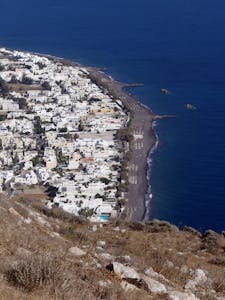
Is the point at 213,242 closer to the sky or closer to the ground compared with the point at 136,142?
closer to the ground

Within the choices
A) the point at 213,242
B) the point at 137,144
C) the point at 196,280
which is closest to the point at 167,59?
the point at 137,144

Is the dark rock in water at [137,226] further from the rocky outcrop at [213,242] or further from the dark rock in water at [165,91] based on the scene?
the dark rock in water at [165,91]

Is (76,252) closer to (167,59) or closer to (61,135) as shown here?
(61,135)

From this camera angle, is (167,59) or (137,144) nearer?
(137,144)

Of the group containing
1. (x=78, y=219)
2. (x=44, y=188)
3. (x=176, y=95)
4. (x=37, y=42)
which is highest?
(x=37, y=42)

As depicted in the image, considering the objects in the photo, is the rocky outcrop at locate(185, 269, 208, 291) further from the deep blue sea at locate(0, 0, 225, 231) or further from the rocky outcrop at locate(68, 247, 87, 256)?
the deep blue sea at locate(0, 0, 225, 231)

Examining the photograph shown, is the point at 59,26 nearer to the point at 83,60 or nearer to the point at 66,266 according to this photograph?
the point at 83,60

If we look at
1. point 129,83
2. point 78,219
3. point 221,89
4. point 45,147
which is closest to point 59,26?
point 129,83
